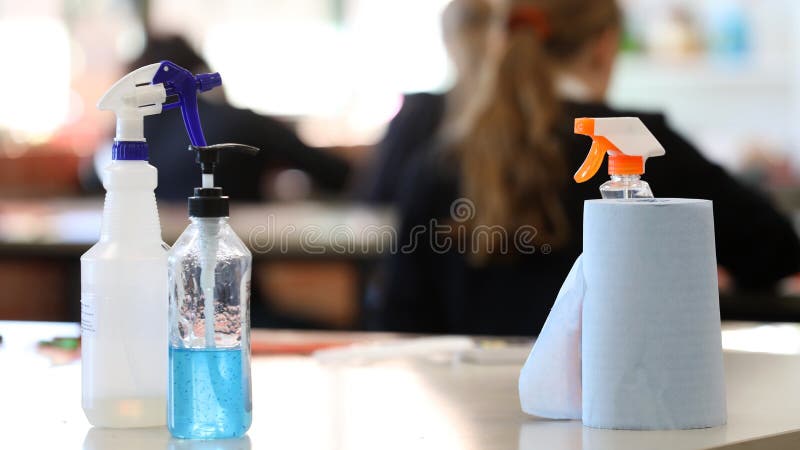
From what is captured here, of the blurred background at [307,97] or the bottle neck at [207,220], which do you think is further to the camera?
the blurred background at [307,97]

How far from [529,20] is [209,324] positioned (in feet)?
3.75

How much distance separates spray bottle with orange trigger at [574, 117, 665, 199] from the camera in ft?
2.37

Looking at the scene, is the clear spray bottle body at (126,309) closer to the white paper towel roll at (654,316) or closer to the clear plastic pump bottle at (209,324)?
the clear plastic pump bottle at (209,324)

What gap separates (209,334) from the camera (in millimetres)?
700

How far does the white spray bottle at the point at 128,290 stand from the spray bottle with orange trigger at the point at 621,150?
0.26 m

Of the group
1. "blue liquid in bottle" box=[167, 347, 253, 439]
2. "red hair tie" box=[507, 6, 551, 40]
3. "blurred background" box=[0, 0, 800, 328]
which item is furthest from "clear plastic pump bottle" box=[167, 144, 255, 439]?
"blurred background" box=[0, 0, 800, 328]

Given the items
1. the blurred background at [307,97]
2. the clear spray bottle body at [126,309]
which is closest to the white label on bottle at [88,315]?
the clear spray bottle body at [126,309]

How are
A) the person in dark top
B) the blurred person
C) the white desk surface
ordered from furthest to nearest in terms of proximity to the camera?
the blurred person, the person in dark top, the white desk surface

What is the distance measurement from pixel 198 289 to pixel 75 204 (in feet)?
9.56

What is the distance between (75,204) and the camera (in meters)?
3.48

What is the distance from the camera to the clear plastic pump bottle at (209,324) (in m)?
0.69

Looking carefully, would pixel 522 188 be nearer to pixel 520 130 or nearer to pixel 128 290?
pixel 520 130

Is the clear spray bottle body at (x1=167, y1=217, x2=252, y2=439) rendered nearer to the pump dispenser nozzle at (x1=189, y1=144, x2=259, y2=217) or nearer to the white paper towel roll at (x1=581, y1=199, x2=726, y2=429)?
the pump dispenser nozzle at (x1=189, y1=144, x2=259, y2=217)

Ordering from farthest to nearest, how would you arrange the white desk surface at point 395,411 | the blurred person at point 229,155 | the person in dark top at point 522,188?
1. the blurred person at point 229,155
2. the person in dark top at point 522,188
3. the white desk surface at point 395,411
